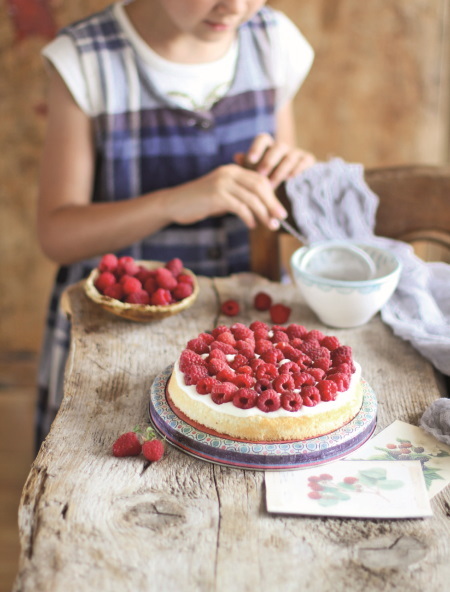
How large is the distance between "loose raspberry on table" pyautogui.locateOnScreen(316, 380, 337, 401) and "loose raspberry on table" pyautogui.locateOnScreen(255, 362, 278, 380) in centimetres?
6

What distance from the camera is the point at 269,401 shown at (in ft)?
2.60

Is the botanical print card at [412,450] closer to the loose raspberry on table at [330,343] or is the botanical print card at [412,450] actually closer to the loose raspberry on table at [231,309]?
the loose raspberry on table at [330,343]

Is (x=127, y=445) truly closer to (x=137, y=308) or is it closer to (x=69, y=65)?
(x=137, y=308)

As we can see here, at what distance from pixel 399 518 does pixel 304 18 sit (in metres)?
1.71

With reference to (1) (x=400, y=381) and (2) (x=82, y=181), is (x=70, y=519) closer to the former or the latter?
(1) (x=400, y=381)

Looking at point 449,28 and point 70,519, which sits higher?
point 449,28

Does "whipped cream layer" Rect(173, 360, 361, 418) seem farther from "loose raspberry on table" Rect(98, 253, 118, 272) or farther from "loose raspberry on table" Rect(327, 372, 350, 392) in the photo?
"loose raspberry on table" Rect(98, 253, 118, 272)

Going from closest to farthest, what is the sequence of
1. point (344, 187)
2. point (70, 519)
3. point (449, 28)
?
1. point (70, 519)
2. point (344, 187)
3. point (449, 28)

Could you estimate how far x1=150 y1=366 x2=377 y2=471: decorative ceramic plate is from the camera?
2.56 ft

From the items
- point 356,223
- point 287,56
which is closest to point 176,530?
point 356,223

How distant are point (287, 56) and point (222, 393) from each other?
104 centimetres

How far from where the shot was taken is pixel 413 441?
2.75ft

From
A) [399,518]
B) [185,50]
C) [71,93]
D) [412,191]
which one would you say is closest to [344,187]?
[412,191]

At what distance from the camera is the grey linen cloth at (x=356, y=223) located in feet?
3.74
